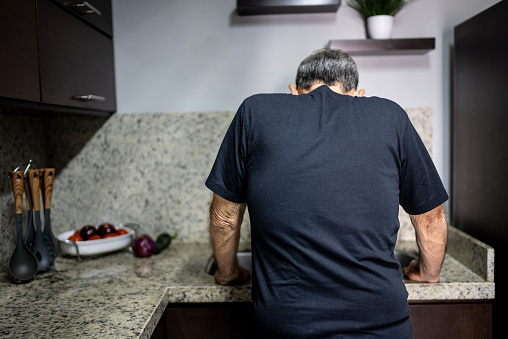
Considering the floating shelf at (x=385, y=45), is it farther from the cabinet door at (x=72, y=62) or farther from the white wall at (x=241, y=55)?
the cabinet door at (x=72, y=62)

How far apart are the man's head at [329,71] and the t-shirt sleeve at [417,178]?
8.1 inches

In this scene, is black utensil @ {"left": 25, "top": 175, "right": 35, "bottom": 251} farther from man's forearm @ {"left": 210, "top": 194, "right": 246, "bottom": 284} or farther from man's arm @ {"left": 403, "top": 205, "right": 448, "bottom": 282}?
man's arm @ {"left": 403, "top": 205, "right": 448, "bottom": 282}

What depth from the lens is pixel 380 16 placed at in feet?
5.69

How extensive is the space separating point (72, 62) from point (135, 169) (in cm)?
59

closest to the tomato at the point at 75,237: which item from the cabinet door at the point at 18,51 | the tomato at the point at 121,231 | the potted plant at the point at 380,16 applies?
the tomato at the point at 121,231

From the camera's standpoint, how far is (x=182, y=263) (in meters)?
1.64

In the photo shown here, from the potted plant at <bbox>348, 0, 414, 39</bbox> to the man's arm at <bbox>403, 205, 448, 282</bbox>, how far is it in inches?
33.7

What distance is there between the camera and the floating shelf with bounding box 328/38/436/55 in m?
1.72

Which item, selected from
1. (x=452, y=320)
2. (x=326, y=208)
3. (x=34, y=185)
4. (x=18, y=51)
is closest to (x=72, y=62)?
(x=18, y=51)

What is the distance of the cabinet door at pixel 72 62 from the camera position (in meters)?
1.31

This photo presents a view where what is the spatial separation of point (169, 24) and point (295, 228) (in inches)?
50.3

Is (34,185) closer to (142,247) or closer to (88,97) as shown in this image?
(88,97)

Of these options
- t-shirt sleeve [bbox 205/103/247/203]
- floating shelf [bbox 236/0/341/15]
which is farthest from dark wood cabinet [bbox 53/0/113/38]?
t-shirt sleeve [bbox 205/103/247/203]

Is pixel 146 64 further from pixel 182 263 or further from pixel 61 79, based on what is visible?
pixel 182 263
